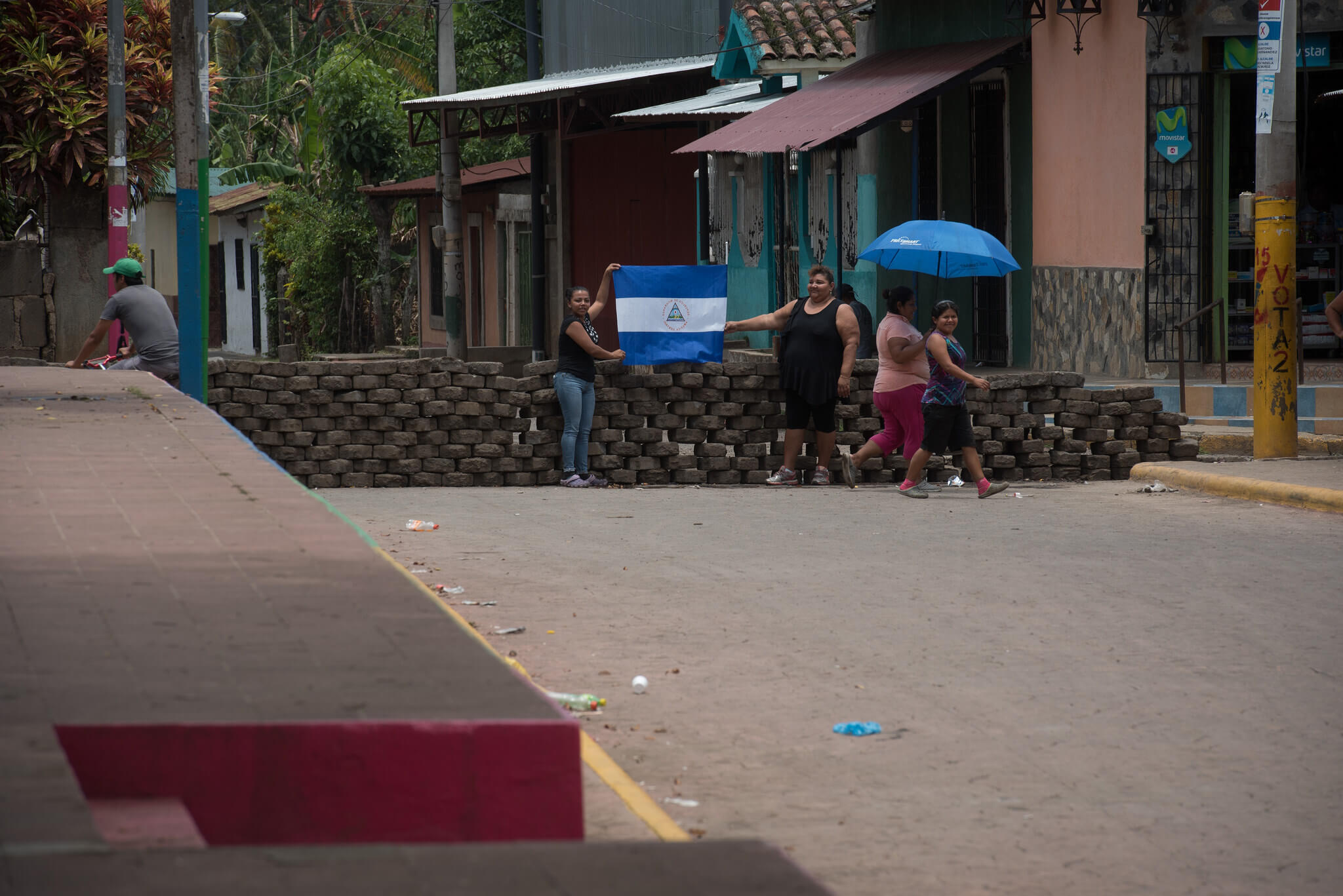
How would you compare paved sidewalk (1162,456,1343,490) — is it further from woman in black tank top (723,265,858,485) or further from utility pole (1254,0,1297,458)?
woman in black tank top (723,265,858,485)

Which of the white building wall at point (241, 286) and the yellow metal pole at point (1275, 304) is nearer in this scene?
the yellow metal pole at point (1275, 304)

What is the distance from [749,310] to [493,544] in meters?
13.7

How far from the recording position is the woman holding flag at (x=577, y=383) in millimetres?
14695

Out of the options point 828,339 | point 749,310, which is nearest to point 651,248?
point 749,310

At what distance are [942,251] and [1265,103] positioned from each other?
286 cm

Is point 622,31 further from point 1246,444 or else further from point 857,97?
point 1246,444

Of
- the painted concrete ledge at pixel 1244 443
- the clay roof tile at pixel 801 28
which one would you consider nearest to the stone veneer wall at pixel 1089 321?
the painted concrete ledge at pixel 1244 443

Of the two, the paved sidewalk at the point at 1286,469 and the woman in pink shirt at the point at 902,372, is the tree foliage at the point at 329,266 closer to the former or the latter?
the woman in pink shirt at the point at 902,372

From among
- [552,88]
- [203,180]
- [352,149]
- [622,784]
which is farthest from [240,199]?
[622,784]

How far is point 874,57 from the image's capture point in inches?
853

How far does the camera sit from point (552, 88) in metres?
24.3

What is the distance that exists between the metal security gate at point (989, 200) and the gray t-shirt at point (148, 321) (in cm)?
961

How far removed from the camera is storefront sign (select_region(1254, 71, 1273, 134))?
1395cm

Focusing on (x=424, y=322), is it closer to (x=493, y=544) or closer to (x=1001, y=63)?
(x=1001, y=63)
